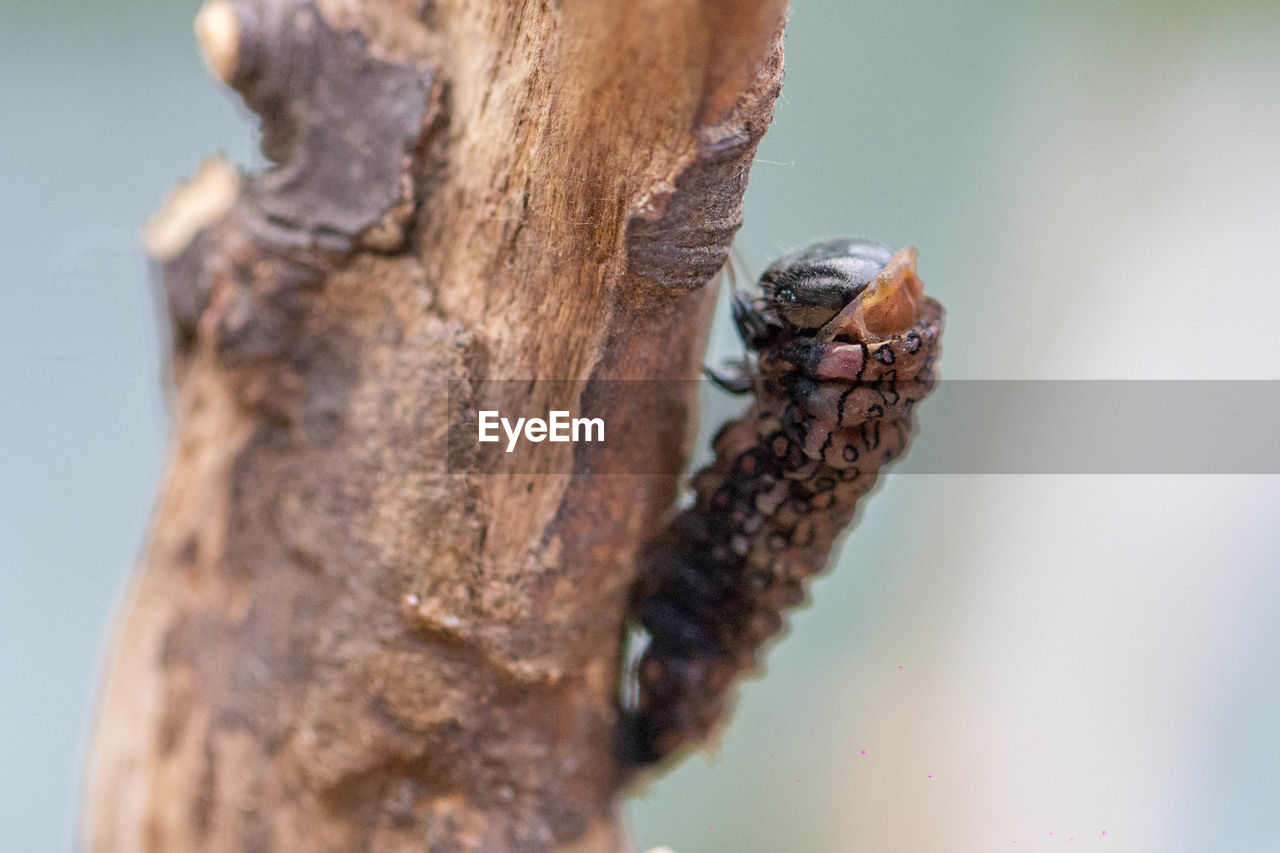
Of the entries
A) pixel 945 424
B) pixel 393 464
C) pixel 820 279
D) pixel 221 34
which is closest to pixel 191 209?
pixel 221 34

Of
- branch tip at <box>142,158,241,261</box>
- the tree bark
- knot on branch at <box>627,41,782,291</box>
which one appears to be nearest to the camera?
knot on branch at <box>627,41,782,291</box>

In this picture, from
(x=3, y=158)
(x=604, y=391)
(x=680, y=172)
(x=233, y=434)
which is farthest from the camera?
(x=3, y=158)

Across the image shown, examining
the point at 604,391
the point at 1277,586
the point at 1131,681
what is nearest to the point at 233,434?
the point at 604,391

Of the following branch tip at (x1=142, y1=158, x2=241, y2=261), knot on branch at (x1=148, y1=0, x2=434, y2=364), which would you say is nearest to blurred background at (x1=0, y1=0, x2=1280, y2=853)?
branch tip at (x1=142, y1=158, x2=241, y2=261)

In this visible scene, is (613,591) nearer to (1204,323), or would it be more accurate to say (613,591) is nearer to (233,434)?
(233,434)

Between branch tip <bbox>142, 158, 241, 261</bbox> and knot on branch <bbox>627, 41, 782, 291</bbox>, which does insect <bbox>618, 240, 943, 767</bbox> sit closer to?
knot on branch <bbox>627, 41, 782, 291</bbox>

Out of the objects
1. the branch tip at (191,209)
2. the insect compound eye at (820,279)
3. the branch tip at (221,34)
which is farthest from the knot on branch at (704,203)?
the branch tip at (191,209)

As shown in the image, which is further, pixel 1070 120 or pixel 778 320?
pixel 1070 120
